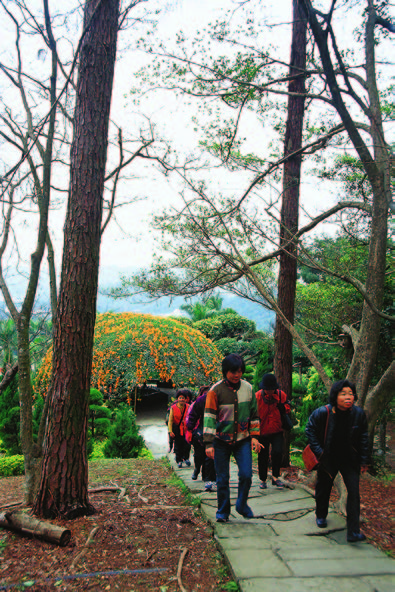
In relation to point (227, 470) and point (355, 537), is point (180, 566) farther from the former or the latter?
point (355, 537)

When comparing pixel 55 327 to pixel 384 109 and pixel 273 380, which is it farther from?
pixel 384 109

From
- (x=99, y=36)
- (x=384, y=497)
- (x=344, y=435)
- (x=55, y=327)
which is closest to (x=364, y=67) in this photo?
(x=99, y=36)

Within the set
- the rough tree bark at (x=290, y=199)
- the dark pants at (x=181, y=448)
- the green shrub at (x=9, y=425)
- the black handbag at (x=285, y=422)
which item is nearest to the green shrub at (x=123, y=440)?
the green shrub at (x=9, y=425)

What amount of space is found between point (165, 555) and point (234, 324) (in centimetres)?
2548

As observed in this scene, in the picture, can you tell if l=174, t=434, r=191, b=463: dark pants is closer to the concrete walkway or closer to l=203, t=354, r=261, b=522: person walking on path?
the concrete walkway

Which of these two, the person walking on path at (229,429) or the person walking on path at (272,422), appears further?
the person walking on path at (272,422)

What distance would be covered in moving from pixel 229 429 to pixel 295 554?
1166 mm

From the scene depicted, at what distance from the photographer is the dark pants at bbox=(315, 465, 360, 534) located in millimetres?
3779

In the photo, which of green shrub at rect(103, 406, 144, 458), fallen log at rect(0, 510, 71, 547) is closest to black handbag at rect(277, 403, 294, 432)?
fallen log at rect(0, 510, 71, 547)

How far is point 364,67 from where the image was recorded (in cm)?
564

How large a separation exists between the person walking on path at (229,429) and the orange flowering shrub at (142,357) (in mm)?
11071

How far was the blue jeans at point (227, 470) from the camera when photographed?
13.6ft

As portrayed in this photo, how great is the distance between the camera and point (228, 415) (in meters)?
4.17

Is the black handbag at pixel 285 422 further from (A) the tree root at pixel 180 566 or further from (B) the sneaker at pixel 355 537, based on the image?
(A) the tree root at pixel 180 566
